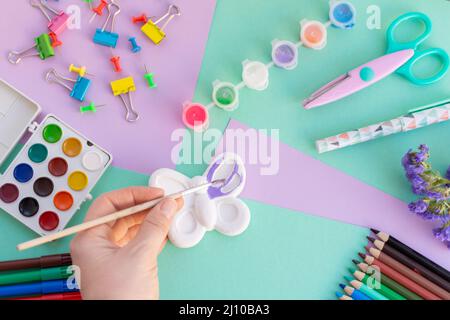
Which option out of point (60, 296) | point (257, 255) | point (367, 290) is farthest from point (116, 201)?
point (367, 290)

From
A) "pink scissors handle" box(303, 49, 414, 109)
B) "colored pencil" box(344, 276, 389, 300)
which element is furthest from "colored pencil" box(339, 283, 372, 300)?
"pink scissors handle" box(303, 49, 414, 109)

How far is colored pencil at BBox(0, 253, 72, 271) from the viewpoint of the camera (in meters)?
1.06

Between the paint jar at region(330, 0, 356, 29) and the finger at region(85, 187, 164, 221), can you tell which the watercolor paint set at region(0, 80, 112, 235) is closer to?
the finger at region(85, 187, 164, 221)

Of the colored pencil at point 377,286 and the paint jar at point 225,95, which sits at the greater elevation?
the paint jar at point 225,95

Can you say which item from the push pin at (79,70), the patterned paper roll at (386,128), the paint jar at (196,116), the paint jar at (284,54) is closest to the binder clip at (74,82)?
the push pin at (79,70)

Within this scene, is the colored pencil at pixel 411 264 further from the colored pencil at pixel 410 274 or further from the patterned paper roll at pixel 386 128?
the patterned paper roll at pixel 386 128

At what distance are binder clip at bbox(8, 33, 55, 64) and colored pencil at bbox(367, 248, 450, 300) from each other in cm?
85

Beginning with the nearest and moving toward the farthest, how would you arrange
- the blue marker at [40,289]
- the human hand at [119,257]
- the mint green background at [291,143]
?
the human hand at [119,257] → the blue marker at [40,289] → the mint green background at [291,143]

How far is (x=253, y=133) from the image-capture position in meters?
1.21

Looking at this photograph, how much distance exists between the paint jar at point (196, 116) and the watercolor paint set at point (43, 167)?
0.20 meters

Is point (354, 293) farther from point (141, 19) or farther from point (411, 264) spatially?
point (141, 19)

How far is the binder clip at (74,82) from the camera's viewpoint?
1.18m

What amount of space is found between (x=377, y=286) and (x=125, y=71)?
75cm
